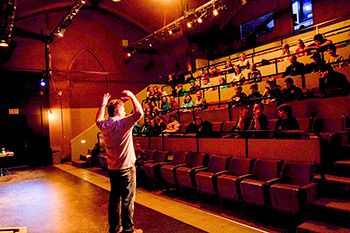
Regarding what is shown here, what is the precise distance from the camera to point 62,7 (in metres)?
12.0

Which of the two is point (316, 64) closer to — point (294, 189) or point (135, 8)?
point (294, 189)

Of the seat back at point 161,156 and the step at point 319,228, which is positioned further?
the seat back at point 161,156

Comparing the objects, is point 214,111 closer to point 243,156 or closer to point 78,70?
point 243,156

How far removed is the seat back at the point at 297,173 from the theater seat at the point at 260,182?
132 millimetres

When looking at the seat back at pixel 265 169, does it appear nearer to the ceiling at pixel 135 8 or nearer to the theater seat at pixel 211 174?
the theater seat at pixel 211 174

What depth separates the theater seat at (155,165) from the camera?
5.99 metres

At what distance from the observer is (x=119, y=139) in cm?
317

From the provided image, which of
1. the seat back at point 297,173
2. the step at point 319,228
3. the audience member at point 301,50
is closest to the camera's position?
the step at point 319,228

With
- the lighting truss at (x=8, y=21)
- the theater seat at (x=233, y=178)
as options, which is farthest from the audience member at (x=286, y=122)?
the lighting truss at (x=8, y=21)

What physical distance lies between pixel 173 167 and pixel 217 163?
0.86 meters

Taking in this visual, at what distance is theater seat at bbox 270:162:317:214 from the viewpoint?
11.5ft

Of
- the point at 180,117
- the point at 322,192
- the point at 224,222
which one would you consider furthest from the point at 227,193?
the point at 180,117

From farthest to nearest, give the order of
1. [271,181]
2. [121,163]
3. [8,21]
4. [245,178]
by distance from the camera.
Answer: [8,21]
[245,178]
[271,181]
[121,163]

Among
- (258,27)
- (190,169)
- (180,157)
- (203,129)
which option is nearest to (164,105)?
(203,129)
